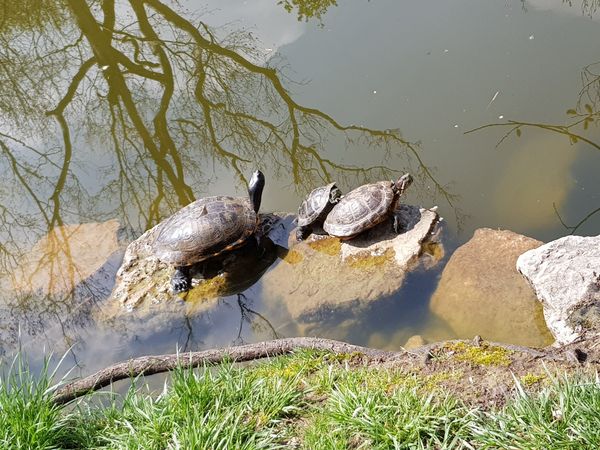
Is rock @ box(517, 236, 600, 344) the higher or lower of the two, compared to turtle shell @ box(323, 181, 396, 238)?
lower

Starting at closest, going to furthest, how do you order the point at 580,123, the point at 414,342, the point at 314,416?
the point at 314,416
the point at 414,342
the point at 580,123

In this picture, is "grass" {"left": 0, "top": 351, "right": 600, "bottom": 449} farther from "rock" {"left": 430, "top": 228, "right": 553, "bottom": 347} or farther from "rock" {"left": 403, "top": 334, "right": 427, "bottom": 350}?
"rock" {"left": 430, "top": 228, "right": 553, "bottom": 347}

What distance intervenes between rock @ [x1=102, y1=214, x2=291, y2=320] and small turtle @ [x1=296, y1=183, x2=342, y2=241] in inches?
14.0

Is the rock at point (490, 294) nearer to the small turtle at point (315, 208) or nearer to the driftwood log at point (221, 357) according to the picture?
the driftwood log at point (221, 357)

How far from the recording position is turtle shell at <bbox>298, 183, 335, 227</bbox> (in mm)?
5766

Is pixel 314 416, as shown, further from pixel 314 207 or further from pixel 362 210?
pixel 314 207

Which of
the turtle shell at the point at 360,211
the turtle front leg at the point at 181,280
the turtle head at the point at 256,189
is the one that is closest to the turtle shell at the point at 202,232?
the turtle front leg at the point at 181,280

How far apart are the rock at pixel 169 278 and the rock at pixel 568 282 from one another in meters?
2.67

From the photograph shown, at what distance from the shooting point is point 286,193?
264 inches

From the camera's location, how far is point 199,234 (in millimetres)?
5551

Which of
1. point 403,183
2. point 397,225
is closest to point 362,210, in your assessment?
point 397,225

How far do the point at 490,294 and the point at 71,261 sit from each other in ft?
15.2

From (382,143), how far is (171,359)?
3.92m

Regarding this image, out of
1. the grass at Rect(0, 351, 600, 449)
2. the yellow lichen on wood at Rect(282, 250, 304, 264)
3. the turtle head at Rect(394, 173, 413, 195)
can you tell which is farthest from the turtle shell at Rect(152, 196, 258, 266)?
the grass at Rect(0, 351, 600, 449)
